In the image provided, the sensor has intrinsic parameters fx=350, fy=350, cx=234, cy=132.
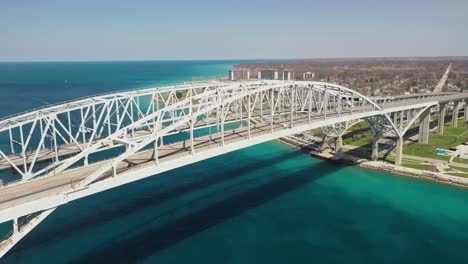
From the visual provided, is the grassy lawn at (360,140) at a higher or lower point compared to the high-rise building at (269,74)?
lower

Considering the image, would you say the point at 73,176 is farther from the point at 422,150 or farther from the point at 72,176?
the point at 422,150

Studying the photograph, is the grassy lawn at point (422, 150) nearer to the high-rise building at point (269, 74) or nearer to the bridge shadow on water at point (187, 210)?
the bridge shadow on water at point (187, 210)

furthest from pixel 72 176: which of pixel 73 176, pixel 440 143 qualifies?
pixel 440 143

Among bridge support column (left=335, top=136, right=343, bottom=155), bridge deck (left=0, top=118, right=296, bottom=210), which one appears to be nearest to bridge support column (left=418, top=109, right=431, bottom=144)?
bridge support column (left=335, top=136, right=343, bottom=155)

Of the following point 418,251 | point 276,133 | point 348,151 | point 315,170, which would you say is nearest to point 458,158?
point 348,151

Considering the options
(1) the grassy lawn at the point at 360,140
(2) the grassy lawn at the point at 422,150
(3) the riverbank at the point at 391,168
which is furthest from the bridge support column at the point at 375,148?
(2) the grassy lawn at the point at 422,150

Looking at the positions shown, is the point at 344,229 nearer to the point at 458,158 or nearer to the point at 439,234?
the point at 439,234

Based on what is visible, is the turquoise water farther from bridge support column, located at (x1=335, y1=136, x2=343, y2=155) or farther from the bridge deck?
the bridge deck
